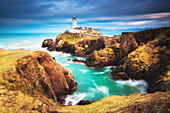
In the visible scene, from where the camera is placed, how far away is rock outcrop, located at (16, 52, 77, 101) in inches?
599

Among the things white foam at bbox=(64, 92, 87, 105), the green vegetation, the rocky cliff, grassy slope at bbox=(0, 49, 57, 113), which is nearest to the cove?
white foam at bbox=(64, 92, 87, 105)

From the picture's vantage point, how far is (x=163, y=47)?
36.0 metres

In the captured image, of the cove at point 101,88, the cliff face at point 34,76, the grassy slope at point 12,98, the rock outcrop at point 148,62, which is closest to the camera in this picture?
the grassy slope at point 12,98

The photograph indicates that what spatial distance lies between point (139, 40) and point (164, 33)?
9.51 meters

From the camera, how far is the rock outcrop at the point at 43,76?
1522 cm

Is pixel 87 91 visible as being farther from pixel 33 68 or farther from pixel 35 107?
pixel 35 107

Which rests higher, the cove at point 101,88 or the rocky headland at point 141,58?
the rocky headland at point 141,58

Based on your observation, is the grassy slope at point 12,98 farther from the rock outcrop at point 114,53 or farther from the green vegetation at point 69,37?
the green vegetation at point 69,37

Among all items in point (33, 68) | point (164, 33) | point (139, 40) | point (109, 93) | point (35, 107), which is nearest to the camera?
point (35, 107)

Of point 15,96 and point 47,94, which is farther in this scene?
point 47,94

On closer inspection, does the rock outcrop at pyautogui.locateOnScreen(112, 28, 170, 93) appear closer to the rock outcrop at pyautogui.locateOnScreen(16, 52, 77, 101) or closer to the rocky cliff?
the rock outcrop at pyautogui.locateOnScreen(16, 52, 77, 101)

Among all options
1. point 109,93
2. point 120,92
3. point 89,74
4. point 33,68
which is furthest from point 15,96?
point 89,74

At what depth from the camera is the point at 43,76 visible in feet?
59.3

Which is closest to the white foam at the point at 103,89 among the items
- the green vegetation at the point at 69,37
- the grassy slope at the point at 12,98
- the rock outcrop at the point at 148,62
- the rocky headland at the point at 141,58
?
the rocky headland at the point at 141,58
